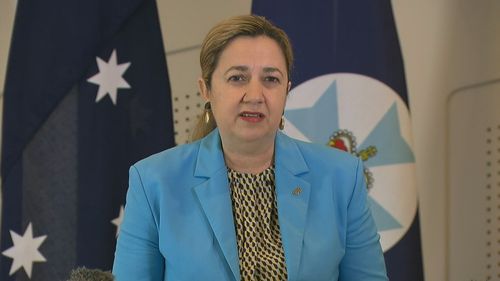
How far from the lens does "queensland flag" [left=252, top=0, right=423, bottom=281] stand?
268cm

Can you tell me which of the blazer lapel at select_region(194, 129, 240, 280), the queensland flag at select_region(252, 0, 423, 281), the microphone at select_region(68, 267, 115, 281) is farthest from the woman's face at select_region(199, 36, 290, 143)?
the queensland flag at select_region(252, 0, 423, 281)

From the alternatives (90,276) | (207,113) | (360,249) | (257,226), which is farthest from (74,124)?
(90,276)

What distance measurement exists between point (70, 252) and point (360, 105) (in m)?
1.32

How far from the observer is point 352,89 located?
2.71m

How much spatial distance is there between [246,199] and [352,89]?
3.49 feet

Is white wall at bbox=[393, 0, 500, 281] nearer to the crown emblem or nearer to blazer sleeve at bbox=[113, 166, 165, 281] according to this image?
the crown emblem

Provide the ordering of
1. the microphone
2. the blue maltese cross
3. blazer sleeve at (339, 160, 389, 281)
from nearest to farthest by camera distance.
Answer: the microphone
blazer sleeve at (339, 160, 389, 281)
the blue maltese cross

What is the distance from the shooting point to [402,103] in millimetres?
2719

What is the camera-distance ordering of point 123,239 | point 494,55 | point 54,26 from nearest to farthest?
point 123,239 → point 54,26 → point 494,55

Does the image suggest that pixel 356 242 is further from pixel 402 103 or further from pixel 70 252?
pixel 70 252

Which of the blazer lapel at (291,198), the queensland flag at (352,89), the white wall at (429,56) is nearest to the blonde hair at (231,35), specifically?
the blazer lapel at (291,198)

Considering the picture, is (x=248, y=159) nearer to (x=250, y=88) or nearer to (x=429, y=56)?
(x=250, y=88)

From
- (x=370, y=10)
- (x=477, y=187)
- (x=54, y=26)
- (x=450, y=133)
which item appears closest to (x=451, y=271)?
(x=477, y=187)

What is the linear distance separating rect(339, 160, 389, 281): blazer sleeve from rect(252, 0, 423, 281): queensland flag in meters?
0.93
